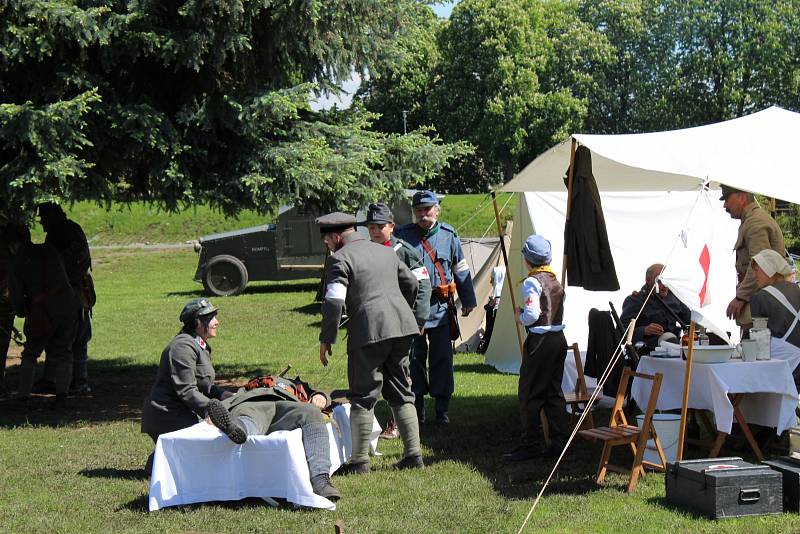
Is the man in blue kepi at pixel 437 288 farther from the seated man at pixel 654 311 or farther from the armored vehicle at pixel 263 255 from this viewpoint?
the armored vehicle at pixel 263 255

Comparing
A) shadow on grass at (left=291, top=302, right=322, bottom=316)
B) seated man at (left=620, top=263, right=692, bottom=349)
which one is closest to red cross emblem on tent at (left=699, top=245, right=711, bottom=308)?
seated man at (left=620, top=263, right=692, bottom=349)

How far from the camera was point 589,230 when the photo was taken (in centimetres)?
658

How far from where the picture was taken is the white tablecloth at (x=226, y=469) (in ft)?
17.0

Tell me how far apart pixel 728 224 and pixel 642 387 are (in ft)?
14.6

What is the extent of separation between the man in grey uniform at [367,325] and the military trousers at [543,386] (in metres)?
0.81

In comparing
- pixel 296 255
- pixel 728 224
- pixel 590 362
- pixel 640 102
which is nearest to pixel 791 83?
pixel 640 102

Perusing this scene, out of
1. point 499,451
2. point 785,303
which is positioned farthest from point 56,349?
point 785,303

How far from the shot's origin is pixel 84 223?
113 feet

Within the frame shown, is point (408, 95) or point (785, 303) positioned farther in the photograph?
point (408, 95)

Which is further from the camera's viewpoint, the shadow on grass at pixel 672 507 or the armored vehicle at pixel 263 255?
the armored vehicle at pixel 263 255

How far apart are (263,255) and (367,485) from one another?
14.9 metres

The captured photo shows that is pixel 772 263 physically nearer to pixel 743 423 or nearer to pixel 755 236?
pixel 755 236

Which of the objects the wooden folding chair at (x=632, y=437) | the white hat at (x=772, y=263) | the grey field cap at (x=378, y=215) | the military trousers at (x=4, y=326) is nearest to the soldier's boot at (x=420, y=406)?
the grey field cap at (x=378, y=215)

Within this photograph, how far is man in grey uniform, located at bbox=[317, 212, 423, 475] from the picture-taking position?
18.6 feet
